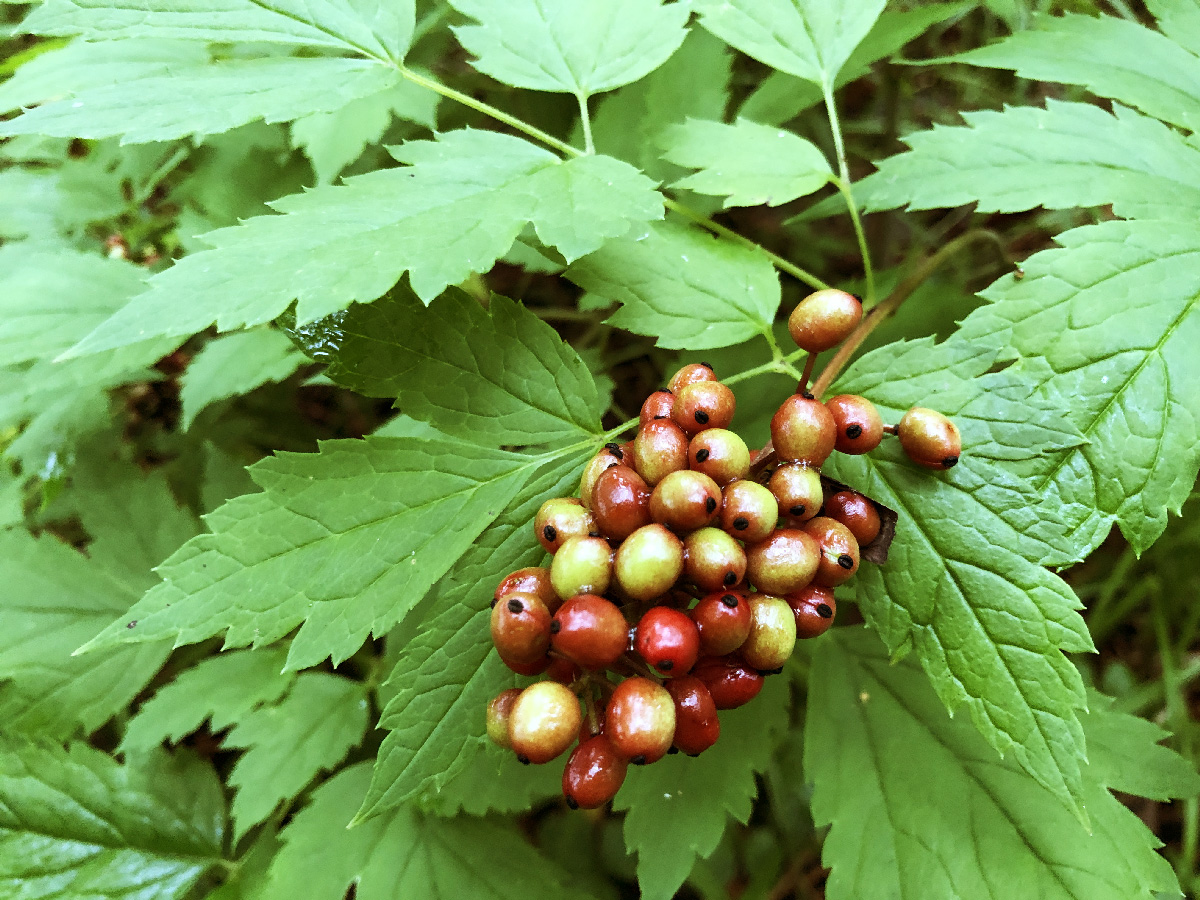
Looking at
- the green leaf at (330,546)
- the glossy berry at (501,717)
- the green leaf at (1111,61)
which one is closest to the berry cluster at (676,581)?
the glossy berry at (501,717)

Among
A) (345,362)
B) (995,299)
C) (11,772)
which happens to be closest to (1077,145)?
(995,299)

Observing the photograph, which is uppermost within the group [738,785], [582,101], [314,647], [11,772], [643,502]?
[582,101]

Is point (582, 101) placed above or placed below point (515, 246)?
above

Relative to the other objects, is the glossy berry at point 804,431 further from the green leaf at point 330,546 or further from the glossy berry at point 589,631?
the green leaf at point 330,546

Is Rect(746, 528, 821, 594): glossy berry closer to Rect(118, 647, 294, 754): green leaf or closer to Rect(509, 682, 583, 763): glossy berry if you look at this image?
Rect(509, 682, 583, 763): glossy berry

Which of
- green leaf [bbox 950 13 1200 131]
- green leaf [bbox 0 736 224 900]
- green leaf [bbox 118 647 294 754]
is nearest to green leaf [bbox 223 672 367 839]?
green leaf [bbox 118 647 294 754]

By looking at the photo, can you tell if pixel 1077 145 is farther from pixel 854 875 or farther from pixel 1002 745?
pixel 854 875

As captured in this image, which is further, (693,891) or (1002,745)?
(693,891)

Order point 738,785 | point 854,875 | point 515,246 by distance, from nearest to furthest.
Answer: point 854,875, point 738,785, point 515,246
